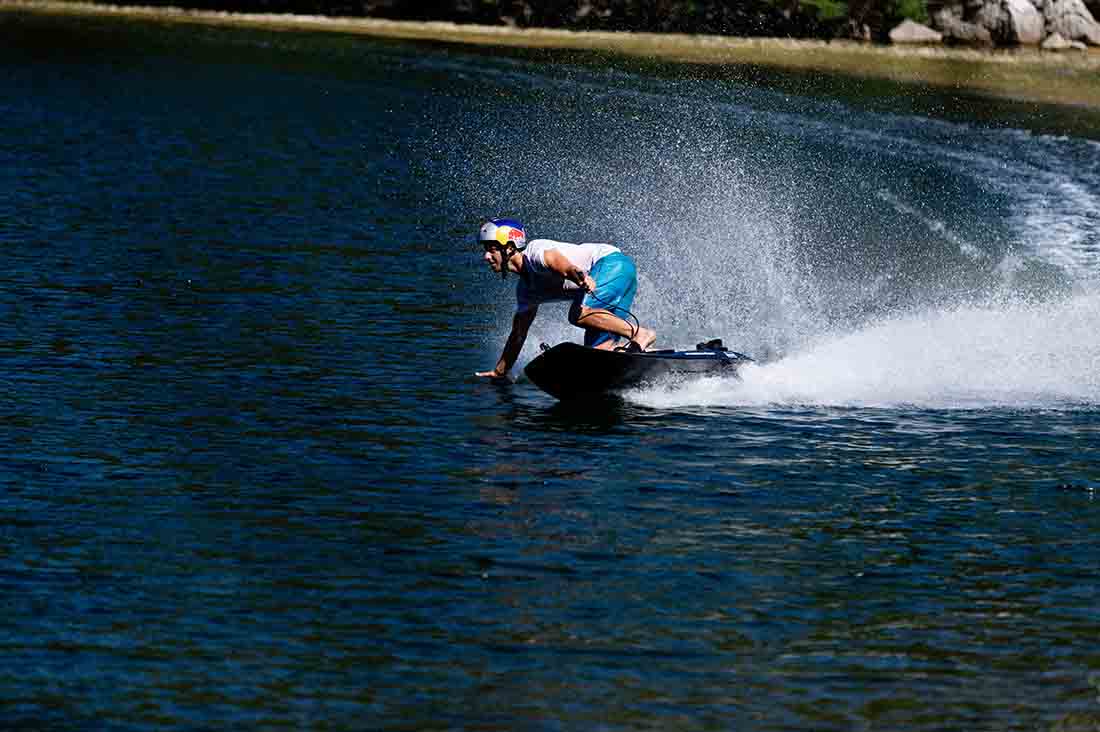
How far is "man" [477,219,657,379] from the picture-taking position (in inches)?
778

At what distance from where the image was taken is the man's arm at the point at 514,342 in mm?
20609

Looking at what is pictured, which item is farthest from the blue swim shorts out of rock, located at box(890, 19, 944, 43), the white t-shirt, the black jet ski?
rock, located at box(890, 19, 944, 43)

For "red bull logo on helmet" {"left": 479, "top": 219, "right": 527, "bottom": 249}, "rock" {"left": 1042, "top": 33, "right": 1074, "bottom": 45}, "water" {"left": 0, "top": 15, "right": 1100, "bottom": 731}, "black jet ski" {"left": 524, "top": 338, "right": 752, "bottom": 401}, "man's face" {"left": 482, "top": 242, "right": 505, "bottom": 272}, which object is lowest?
"water" {"left": 0, "top": 15, "right": 1100, "bottom": 731}

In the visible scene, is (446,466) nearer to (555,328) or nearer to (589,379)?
(589,379)

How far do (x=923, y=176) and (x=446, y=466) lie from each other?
30.0 metres

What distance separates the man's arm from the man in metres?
0.01

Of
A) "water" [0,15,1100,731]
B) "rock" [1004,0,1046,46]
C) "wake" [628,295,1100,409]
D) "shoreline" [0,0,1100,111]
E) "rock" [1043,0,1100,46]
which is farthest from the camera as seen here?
"rock" [1004,0,1046,46]

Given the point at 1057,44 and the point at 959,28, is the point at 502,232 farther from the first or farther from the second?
the point at 959,28

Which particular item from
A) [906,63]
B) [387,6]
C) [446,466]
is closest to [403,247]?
[446,466]

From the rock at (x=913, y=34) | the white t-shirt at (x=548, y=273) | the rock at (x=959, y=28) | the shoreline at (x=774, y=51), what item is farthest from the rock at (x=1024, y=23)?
the white t-shirt at (x=548, y=273)

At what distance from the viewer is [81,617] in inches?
529

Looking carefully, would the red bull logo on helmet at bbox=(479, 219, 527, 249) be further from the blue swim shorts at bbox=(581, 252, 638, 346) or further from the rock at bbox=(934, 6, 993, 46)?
the rock at bbox=(934, 6, 993, 46)

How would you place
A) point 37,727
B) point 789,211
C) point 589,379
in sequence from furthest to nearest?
point 789,211
point 589,379
point 37,727

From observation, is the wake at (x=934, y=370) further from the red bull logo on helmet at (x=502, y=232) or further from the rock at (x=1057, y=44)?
the rock at (x=1057, y=44)
